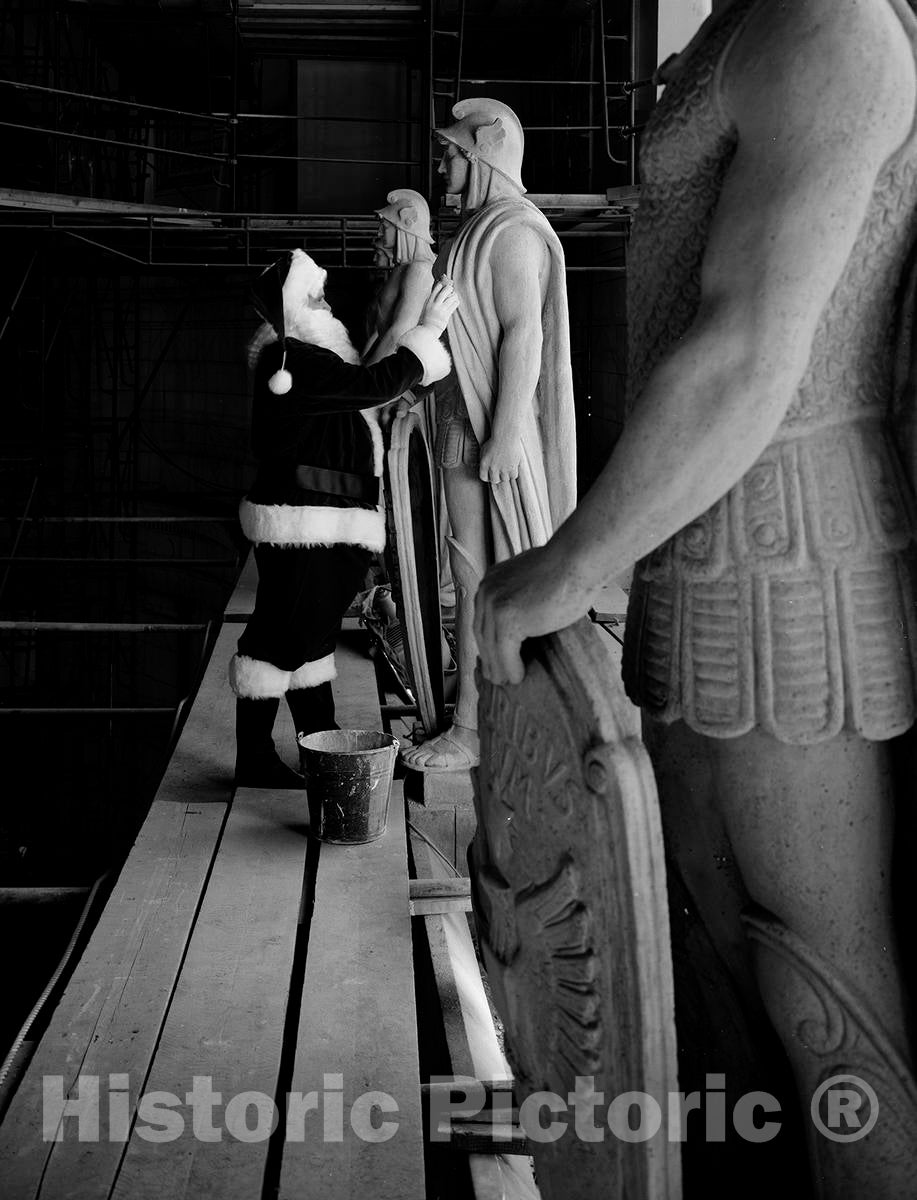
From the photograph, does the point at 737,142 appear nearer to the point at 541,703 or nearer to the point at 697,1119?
the point at 541,703

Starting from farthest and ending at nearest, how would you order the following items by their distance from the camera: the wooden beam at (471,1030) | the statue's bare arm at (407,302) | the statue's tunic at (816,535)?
the statue's bare arm at (407,302) → the wooden beam at (471,1030) → the statue's tunic at (816,535)

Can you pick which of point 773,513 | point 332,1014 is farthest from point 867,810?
point 332,1014

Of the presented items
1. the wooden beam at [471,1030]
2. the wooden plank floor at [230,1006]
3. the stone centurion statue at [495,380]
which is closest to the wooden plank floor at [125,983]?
the wooden plank floor at [230,1006]

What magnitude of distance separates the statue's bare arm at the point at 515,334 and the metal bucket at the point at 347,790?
1.02m

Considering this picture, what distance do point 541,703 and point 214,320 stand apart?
14.6m

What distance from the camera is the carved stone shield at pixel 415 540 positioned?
3.90 meters

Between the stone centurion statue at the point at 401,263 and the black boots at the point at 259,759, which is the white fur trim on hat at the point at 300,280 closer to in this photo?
the black boots at the point at 259,759

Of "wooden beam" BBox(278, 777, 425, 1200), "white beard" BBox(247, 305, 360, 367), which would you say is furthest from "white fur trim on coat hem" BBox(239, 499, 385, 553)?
"wooden beam" BBox(278, 777, 425, 1200)

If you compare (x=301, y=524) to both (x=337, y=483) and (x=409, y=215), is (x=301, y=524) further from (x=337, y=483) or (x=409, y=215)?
(x=409, y=215)

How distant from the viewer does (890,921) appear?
1.45 metres

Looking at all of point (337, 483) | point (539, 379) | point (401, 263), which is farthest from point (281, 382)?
point (401, 263)

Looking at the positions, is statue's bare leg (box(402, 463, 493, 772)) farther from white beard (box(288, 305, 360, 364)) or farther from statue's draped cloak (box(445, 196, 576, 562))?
white beard (box(288, 305, 360, 364))

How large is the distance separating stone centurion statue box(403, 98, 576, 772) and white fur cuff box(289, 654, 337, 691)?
0.41 m

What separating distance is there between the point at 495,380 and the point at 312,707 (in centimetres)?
123
